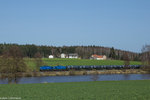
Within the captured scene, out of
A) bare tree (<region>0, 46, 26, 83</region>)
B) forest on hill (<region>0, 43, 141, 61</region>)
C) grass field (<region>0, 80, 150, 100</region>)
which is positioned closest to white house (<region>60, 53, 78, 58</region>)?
forest on hill (<region>0, 43, 141, 61</region>)

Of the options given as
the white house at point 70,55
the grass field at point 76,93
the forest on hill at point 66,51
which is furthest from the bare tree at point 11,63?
the white house at point 70,55

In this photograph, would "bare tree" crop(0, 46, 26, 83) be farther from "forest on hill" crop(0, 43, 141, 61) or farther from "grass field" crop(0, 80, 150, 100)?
"forest on hill" crop(0, 43, 141, 61)

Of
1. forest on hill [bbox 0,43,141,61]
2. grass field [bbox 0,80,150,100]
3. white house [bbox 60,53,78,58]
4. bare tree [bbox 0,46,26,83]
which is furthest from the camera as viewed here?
white house [bbox 60,53,78,58]

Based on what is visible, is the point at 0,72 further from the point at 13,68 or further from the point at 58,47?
the point at 58,47

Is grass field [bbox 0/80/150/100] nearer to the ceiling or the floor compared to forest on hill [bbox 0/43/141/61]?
nearer to the floor

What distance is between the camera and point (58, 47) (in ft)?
582

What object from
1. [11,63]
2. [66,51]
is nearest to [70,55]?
[66,51]

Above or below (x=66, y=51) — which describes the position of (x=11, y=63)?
below

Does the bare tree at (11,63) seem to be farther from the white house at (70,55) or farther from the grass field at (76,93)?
the white house at (70,55)

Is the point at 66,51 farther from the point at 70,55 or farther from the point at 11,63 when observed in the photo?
the point at 11,63

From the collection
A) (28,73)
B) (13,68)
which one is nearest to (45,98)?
(13,68)

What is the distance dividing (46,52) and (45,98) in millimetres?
141124

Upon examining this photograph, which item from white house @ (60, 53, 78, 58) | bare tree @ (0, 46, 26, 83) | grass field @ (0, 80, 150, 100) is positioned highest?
white house @ (60, 53, 78, 58)

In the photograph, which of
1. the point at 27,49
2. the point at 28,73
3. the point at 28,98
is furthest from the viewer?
the point at 27,49
